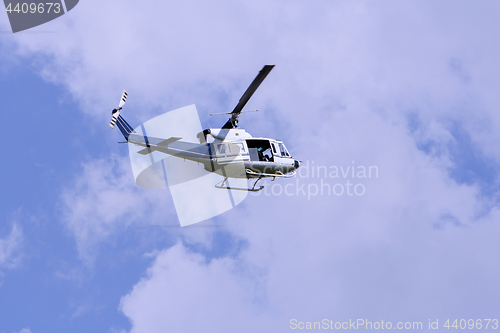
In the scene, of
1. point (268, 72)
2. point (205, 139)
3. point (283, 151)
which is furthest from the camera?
point (283, 151)

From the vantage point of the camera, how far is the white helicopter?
114ft

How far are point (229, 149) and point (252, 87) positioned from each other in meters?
3.95

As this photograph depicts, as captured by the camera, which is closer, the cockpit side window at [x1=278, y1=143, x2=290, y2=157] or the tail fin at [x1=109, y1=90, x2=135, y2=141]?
the tail fin at [x1=109, y1=90, x2=135, y2=141]

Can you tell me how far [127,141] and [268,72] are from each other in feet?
30.4

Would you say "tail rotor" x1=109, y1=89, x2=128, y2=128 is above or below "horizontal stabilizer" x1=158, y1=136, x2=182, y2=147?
above

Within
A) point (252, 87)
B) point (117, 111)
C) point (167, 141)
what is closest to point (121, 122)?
point (117, 111)

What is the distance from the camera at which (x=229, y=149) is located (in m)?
35.7

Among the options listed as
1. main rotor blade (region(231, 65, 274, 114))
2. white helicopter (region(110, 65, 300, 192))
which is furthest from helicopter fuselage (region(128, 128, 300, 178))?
main rotor blade (region(231, 65, 274, 114))

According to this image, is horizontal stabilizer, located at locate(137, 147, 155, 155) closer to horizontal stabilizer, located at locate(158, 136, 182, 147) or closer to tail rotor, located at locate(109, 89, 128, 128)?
horizontal stabilizer, located at locate(158, 136, 182, 147)

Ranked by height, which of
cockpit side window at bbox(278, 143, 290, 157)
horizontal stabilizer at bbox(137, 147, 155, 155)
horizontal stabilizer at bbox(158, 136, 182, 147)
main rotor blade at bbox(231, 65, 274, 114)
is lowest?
horizontal stabilizer at bbox(137, 147, 155, 155)

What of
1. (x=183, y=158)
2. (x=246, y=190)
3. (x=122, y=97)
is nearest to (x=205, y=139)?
(x=183, y=158)

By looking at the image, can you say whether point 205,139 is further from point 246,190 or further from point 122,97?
point 122,97

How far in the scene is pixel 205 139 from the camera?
35594 mm

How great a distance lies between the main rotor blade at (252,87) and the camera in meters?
33.2
